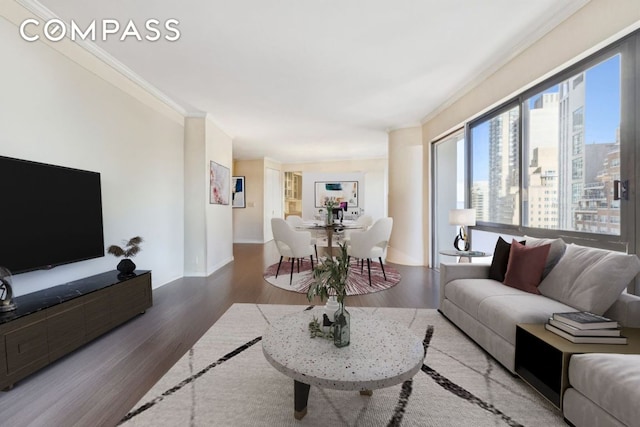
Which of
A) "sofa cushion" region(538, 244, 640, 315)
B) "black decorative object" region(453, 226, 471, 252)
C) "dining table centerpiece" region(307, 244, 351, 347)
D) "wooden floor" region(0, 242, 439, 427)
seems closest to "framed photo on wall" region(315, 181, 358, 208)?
"wooden floor" region(0, 242, 439, 427)

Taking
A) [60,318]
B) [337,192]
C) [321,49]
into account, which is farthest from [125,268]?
[337,192]

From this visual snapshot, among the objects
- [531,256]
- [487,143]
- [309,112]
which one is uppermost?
[309,112]

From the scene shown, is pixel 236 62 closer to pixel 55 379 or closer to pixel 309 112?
pixel 309 112

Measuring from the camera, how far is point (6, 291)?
6.29ft

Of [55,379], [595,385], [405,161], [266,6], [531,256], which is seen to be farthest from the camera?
[405,161]

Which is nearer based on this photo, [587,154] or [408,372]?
[408,372]

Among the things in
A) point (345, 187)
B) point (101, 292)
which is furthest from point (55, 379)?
point (345, 187)

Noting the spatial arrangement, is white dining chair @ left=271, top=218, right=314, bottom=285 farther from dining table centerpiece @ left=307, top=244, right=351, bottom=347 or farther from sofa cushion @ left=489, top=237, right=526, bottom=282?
dining table centerpiece @ left=307, top=244, right=351, bottom=347

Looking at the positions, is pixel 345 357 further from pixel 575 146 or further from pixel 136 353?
pixel 575 146

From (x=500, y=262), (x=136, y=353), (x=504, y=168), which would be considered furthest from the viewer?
(x=504, y=168)

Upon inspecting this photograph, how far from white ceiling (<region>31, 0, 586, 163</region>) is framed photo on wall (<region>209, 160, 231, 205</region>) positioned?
0.96 meters

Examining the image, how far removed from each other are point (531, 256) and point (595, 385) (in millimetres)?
1304

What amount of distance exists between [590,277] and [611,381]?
0.94m

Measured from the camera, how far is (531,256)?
2453mm
